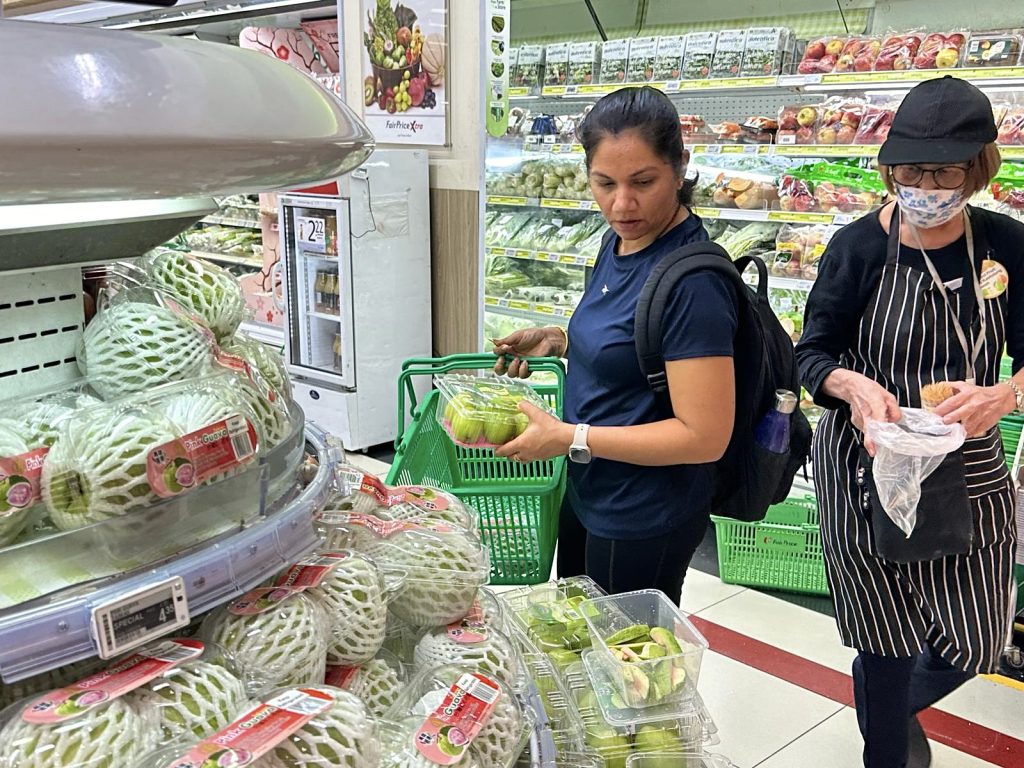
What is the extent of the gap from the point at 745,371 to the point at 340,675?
106 centimetres

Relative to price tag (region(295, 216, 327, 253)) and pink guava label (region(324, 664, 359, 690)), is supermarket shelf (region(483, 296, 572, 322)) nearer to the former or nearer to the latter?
price tag (region(295, 216, 327, 253))

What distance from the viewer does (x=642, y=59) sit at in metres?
3.92

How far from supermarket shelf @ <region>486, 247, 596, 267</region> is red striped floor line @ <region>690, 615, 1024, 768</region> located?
71.1 inches

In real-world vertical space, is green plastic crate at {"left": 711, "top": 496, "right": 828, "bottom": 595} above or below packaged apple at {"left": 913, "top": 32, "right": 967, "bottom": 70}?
below

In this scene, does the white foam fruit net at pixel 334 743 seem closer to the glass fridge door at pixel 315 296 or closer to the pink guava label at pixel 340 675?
the pink guava label at pixel 340 675

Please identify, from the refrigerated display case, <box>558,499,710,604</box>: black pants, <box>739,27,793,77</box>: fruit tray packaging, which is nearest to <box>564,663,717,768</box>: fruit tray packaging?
<box>558,499,710,604</box>: black pants

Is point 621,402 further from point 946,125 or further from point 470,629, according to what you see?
point 946,125

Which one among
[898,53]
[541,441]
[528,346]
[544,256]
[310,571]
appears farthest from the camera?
[544,256]

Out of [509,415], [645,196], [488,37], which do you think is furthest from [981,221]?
[488,37]

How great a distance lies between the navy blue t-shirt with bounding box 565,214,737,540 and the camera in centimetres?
173

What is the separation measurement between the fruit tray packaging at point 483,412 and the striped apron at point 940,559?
83 centimetres

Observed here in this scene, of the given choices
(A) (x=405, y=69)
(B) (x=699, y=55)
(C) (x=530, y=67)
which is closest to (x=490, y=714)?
(B) (x=699, y=55)

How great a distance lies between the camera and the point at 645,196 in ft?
5.46

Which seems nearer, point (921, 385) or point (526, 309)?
point (921, 385)
